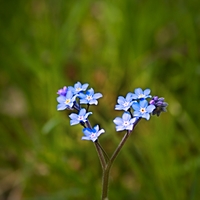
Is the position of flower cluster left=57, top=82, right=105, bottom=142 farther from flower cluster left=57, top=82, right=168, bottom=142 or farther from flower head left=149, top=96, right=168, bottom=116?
flower head left=149, top=96, right=168, bottom=116

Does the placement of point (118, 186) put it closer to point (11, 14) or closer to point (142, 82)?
point (142, 82)

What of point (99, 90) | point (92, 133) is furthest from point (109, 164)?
point (99, 90)

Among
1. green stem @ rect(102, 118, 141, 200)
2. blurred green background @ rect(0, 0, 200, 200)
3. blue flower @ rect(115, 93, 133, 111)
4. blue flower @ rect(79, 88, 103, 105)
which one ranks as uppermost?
blurred green background @ rect(0, 0, 200, 200)

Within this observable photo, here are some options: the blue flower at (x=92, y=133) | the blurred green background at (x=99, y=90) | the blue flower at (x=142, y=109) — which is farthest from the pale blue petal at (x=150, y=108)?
the blurred green background at (x=99, y=90)

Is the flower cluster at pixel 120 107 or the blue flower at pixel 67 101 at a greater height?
the blue flower at pixel 67 101

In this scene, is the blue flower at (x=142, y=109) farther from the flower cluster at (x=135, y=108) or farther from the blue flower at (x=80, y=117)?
the blue flower at (x=80, y=117)

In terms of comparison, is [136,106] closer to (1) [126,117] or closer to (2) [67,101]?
(1) [126,117]

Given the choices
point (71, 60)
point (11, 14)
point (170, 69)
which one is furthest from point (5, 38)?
point (170, 69)

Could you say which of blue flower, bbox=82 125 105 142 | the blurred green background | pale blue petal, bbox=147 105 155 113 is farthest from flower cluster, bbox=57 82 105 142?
the blurred green background
